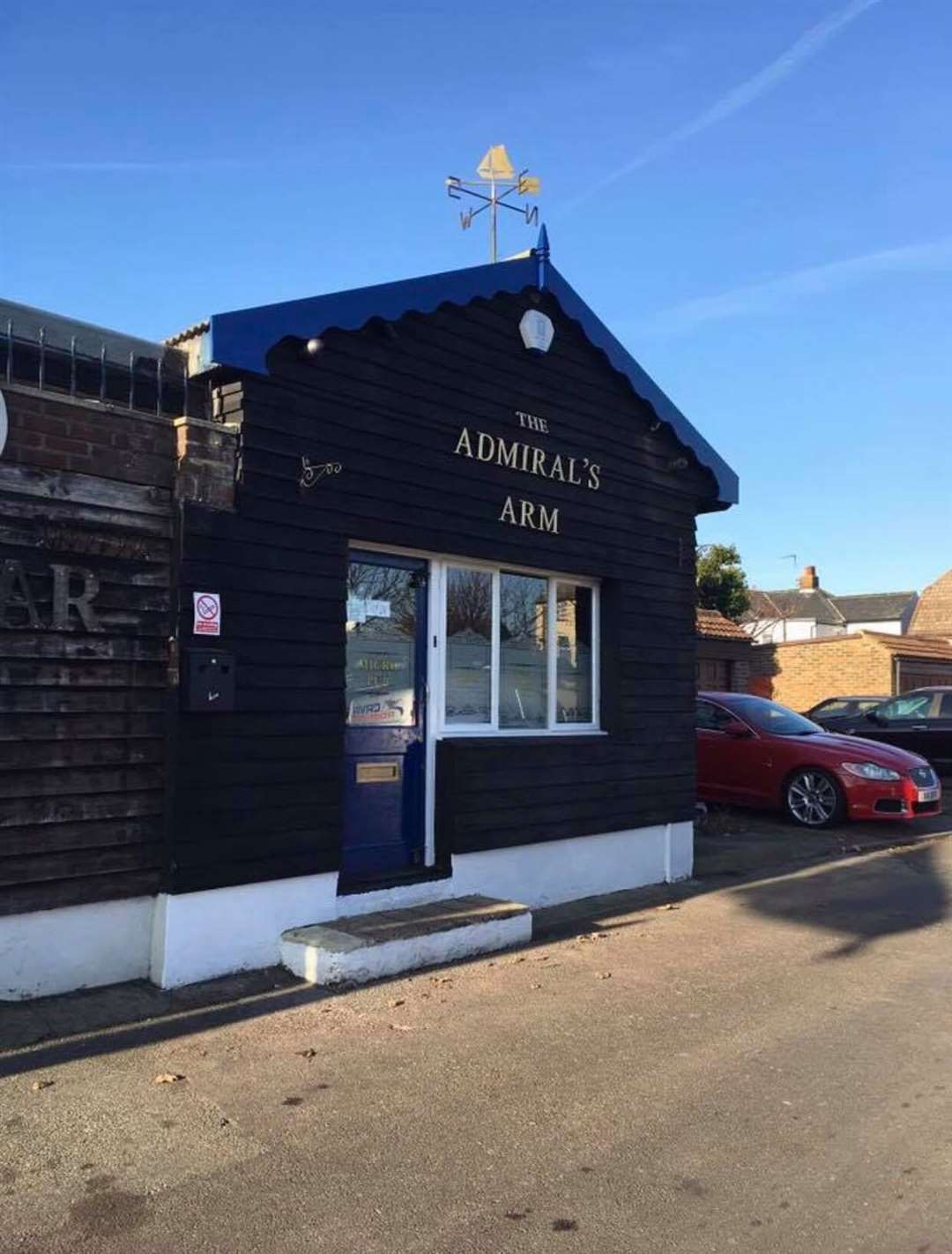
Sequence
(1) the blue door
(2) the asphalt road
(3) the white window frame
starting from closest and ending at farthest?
(2) the asphalt road, (1) the blue door, (3) the white window frame

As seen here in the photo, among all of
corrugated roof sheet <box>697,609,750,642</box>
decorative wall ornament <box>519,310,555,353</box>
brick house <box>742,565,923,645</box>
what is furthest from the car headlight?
brick house <box>742,565,923,645</box>

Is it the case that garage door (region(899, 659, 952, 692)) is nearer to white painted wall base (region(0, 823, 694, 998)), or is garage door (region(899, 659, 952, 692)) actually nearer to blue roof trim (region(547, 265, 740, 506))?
blue roof trim (region(547, 265, 740, 506))

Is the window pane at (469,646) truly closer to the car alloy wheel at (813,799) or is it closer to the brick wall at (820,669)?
the car alloy wheel at (813,799)

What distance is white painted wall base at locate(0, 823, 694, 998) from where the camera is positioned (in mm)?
5453

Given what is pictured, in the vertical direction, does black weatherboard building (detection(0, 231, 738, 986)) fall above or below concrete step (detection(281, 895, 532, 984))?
above

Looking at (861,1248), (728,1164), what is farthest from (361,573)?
(861,1248)

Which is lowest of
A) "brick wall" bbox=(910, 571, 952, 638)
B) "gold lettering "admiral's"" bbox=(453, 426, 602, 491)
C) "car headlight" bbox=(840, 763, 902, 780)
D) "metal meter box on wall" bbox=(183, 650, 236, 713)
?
"car headlight" bbox=(840, 763, 902, 780)

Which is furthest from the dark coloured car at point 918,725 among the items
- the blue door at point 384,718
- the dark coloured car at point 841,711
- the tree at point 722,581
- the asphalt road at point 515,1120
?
the tree at point 722,581

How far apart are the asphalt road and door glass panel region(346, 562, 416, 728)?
179 cm

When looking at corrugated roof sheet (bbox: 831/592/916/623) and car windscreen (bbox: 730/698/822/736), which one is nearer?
car windscreen (bbox: 730/698/822/736)

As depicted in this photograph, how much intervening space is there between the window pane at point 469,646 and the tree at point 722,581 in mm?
29237

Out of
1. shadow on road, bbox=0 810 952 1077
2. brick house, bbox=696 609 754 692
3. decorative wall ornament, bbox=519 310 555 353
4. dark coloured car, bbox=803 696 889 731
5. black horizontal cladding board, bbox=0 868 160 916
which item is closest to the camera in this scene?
shadow on road, bbox=0 810 952 1077

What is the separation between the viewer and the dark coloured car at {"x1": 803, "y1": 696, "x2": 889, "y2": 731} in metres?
17.2

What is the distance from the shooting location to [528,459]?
8180mm
